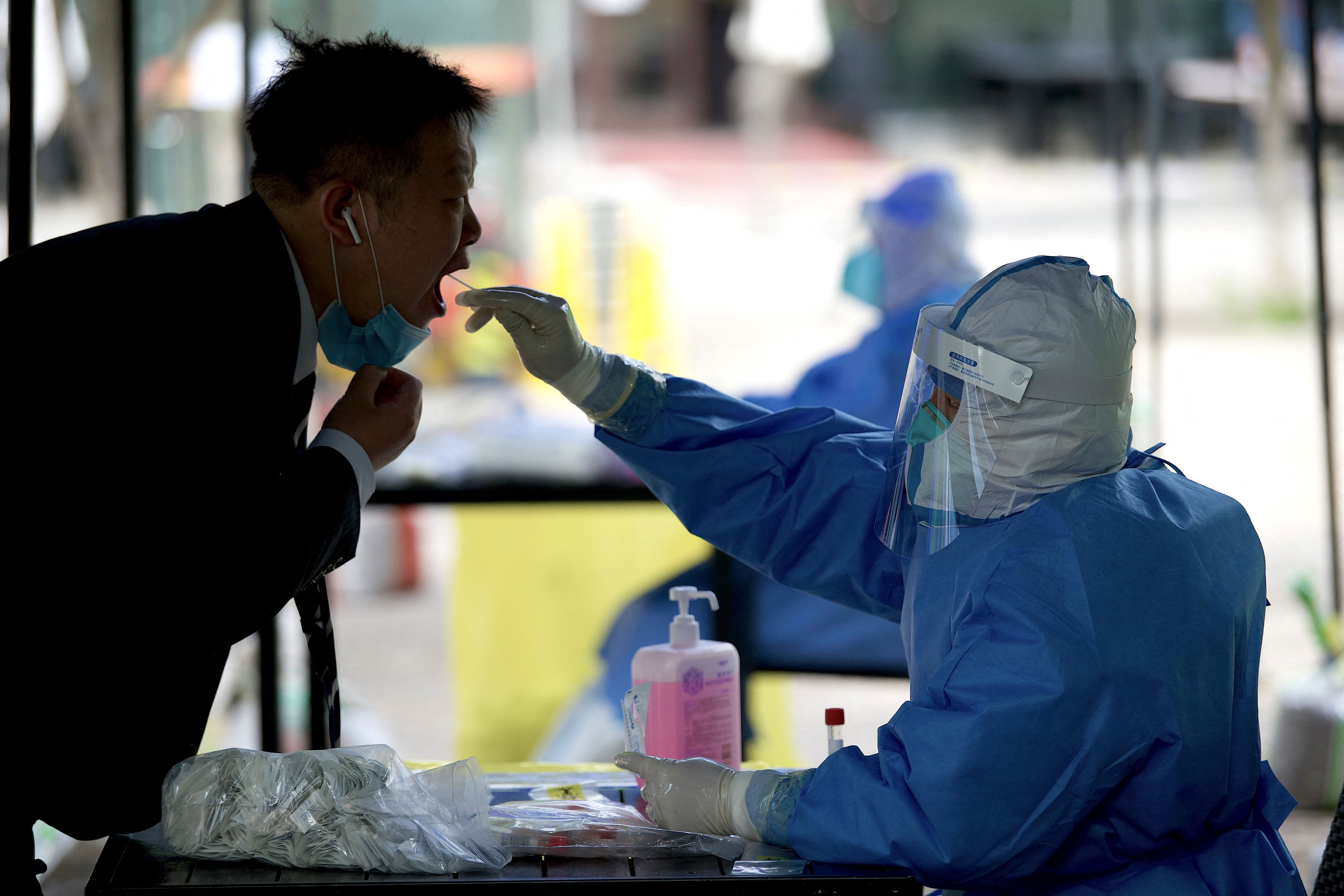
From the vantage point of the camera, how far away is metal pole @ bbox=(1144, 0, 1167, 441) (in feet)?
12.6

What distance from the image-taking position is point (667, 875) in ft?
3.59

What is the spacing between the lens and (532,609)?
3.36m

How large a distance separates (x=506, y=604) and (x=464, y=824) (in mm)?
2217

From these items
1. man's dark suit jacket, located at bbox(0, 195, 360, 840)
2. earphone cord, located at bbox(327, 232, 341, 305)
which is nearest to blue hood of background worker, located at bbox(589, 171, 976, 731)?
earphone cord, located at bbox(327, 232, 341, 305)

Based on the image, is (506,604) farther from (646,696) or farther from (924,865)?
(924,865)

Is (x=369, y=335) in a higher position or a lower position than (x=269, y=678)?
higher

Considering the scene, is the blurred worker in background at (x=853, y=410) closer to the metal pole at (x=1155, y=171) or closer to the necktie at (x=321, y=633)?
the metal pole at (x=1155, y=171)

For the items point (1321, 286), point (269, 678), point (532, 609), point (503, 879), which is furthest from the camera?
point (532, 609)

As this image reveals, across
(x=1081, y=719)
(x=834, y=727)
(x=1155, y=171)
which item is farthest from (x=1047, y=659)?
(x=1155, y=171)

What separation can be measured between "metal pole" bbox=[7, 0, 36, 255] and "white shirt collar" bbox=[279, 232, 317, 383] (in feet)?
1.34

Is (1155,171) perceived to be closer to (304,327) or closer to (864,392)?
→ (864,392)

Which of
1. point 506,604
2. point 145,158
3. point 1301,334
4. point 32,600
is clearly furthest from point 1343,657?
point 1301,334

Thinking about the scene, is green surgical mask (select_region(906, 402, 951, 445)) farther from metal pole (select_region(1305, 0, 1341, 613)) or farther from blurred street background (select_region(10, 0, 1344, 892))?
metal pole (select_region(1305, 0, 1341, 613))

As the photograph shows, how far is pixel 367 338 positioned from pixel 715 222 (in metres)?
9.89
